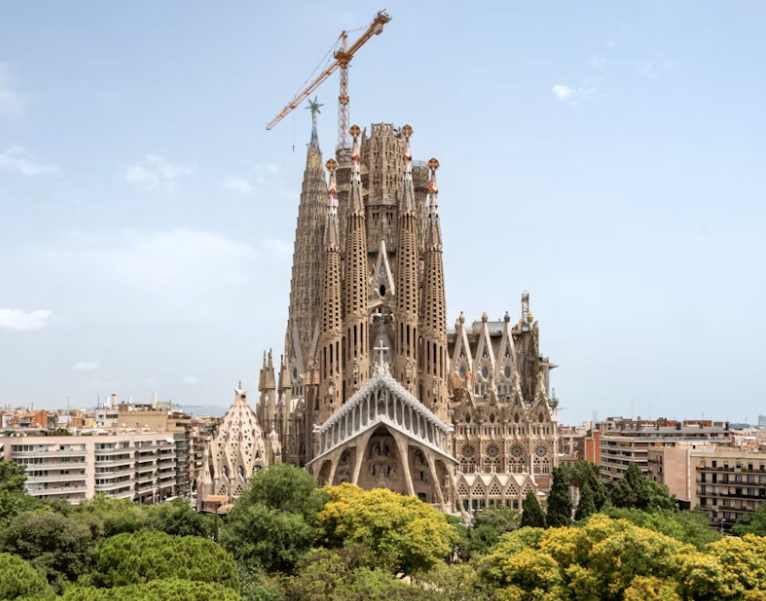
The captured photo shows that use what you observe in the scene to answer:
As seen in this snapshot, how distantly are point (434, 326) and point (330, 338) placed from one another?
25.9 feet

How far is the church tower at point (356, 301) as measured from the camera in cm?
6366

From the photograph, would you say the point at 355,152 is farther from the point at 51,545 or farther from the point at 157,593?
the point at 157,593

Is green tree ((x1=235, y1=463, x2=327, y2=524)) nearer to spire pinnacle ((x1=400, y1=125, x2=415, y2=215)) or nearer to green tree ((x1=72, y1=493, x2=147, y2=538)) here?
green tree ((x1=72, y1=493, x2=147, y2=538))

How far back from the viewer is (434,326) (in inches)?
2549

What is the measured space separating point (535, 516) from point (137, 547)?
24.6 metres

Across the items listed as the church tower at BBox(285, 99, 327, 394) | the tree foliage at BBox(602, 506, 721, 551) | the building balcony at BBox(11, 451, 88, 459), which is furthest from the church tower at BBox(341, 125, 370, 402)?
the tree foliage at BBox(602, 506, 721, 551)

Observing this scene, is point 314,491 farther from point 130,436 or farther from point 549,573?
point 130,436

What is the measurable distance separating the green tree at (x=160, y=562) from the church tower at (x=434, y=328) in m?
35.1

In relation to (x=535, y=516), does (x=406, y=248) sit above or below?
above

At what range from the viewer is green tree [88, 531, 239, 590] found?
2755 centimetres

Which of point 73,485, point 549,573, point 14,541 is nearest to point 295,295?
point 73,485

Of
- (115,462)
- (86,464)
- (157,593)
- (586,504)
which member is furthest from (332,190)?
(157,593)

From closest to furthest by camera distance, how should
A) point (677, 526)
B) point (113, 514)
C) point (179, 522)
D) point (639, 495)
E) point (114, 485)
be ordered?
point (677, 526) → point (179, 522) → point (113, 514) → point (639, 495) → point (114, 485)

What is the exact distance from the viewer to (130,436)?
65.9m
